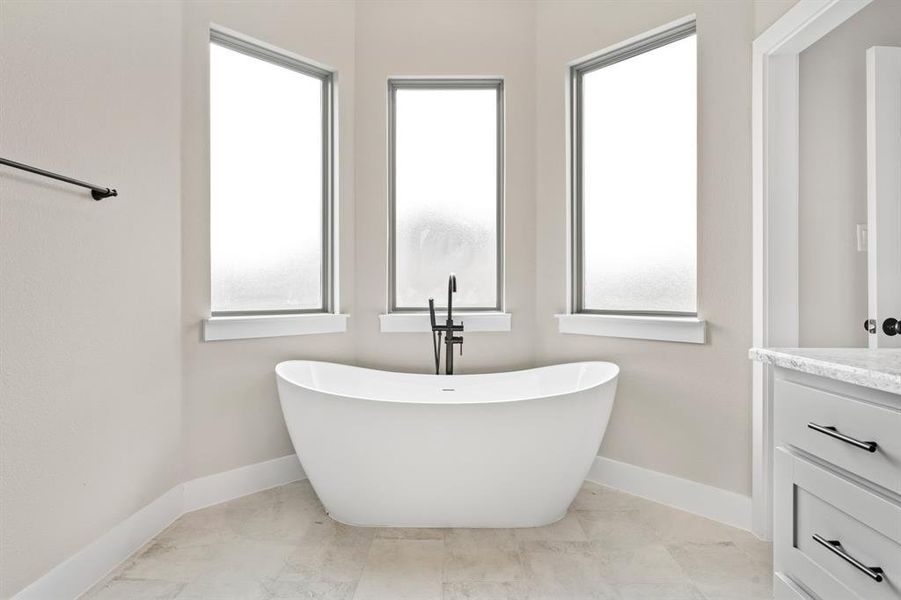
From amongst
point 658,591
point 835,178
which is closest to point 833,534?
point 658,591

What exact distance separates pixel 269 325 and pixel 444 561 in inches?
55.0

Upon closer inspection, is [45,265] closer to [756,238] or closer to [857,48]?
[756,238]

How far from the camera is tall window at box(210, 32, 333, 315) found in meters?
2.52

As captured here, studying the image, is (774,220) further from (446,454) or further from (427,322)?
(427,322)

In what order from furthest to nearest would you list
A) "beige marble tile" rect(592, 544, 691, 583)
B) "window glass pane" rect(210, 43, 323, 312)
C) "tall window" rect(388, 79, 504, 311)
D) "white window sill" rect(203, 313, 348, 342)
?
"tall window" rect(388, 79, 504, 311)
"window glass pane" rect(210, 43, 323, 312)
"white window sill" rect(203, 313, 348, 342)
"beige marble tile" rect(592, 544, 691, 583)

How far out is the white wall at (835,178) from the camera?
197 centimetres

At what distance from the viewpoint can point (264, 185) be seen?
2.69 meters

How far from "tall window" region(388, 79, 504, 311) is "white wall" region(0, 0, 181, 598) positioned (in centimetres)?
121

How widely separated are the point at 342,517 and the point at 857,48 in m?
2.77

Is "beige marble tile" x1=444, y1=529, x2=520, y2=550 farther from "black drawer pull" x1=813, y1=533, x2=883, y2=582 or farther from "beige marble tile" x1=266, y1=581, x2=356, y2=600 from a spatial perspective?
"black drawer pull" x1=813, y1=533, x2=883, y2=582

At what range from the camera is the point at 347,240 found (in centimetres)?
289

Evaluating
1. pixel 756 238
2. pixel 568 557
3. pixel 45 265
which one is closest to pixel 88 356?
pixel 45 265

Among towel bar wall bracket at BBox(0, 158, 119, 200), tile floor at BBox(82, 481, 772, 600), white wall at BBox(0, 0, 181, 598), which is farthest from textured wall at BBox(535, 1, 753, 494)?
towel bar wall bracket at BBox(0, 158, 119, 200)

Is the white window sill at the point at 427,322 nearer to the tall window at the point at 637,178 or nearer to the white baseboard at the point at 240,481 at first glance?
the tall window at the point at 637,178
